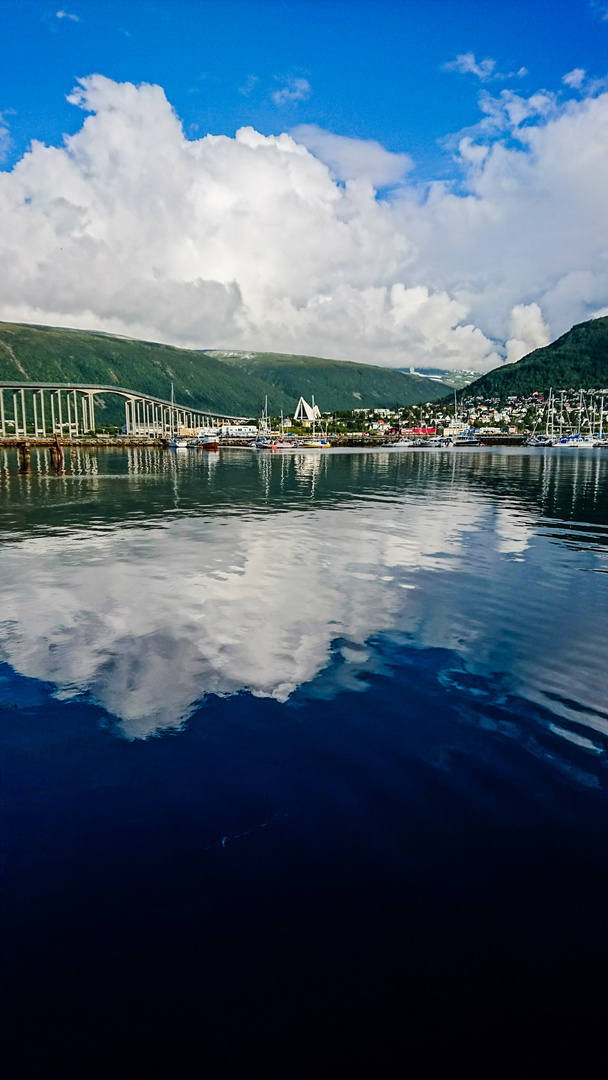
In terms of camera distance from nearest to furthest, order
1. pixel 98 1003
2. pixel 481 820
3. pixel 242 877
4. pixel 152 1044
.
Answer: pixel 152 1044, pixel 98 1003, pixel 242 877, pixel 481 820

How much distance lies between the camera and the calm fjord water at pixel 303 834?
20.1 feet

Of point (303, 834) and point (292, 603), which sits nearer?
point (303, 834)

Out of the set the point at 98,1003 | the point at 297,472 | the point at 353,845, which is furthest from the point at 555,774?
the point at 297,472

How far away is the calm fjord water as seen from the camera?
6113 millimetres

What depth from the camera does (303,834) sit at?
8977mm

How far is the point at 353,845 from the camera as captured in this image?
8742 mm

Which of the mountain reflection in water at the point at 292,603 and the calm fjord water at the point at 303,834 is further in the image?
the mountain reflection in water at the point at 292,603

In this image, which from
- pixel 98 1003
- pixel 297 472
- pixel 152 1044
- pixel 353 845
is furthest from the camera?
pixel 297 472

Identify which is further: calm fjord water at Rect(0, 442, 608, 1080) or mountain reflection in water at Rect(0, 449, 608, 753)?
mountain reflection in water at Rect(0, 449, 608, 753)

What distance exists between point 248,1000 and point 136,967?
54.6 inches

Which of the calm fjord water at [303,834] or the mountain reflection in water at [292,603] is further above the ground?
the mountain reflection in water at [292,603]

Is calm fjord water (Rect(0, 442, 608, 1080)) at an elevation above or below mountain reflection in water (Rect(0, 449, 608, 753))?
below

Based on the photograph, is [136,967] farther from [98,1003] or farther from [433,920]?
[433,920]

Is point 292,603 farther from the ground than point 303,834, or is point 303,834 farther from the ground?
point 292,603
